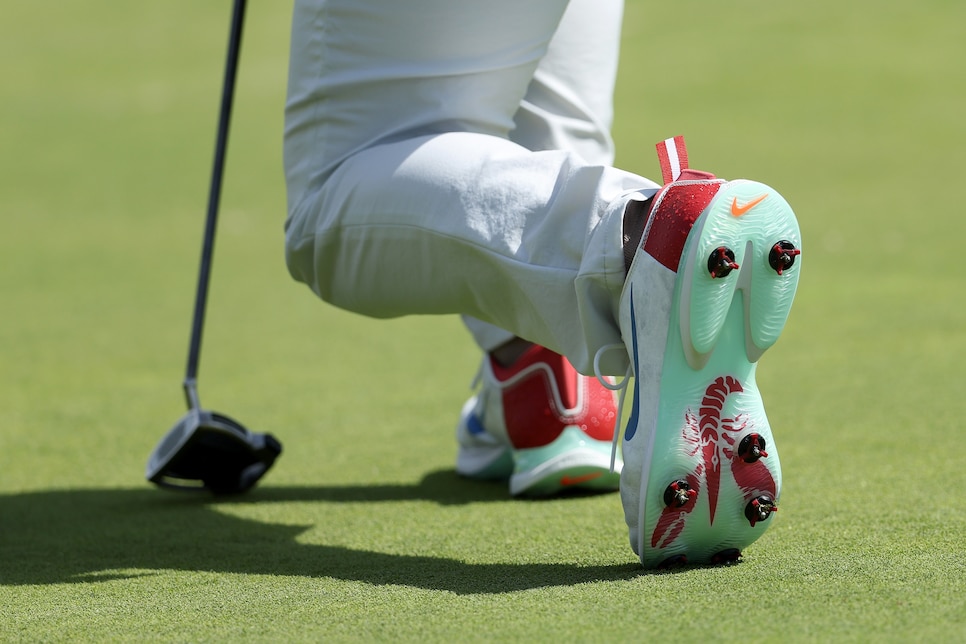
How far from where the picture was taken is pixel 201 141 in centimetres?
571

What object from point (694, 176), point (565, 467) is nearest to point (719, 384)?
point (694, 176)

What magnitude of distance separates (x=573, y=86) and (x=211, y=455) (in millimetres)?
699

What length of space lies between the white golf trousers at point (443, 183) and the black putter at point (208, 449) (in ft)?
1.21

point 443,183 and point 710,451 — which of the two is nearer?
point 710,451

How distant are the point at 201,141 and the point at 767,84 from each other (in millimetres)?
2795

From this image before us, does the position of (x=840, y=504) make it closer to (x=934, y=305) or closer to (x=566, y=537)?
(x=566, y=537)

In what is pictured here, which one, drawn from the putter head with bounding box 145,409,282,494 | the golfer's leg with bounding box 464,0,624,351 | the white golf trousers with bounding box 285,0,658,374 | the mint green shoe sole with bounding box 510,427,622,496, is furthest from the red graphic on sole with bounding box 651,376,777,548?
the putter head with bounding box 145,409,282,494

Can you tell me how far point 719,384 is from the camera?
1061 millimetres

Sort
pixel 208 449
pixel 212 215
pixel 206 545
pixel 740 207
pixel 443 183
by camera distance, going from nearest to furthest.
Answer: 1. pixel 740 207
2. pixel 443 183
3. pixel 206 545
4. pixel 208 449
5. pixel 212 215

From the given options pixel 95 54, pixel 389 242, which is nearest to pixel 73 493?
pixel 389 242

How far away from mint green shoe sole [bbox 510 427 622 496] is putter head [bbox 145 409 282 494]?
36 centimetres

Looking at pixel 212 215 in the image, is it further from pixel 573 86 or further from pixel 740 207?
pixel 740 207

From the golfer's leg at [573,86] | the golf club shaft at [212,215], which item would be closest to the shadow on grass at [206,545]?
the golf club shaft at [212,215]

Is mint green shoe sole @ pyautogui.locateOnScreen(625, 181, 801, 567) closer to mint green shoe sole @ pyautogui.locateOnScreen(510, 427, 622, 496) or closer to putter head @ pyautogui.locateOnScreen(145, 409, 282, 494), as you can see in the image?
mint green shoe sole @ pyautogui.locateOnScreen(510, 427, 622, 496)
